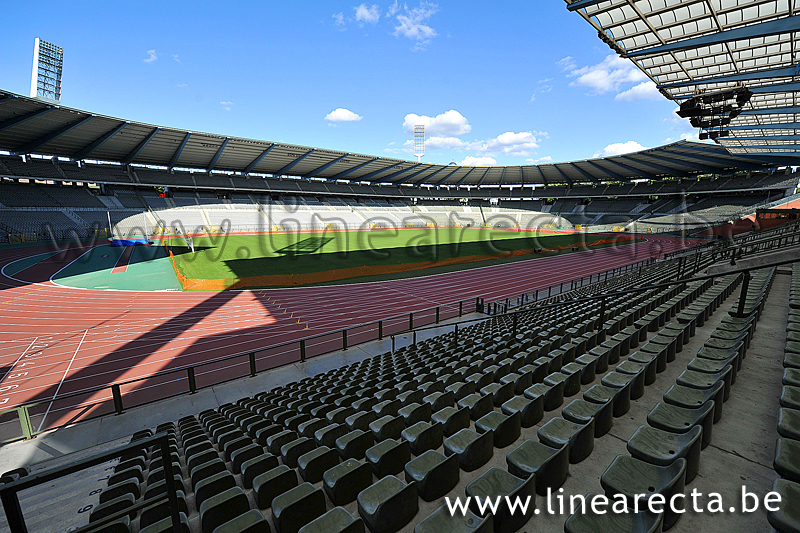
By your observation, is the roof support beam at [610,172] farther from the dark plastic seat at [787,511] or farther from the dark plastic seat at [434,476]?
the dark plastic seat at [434,476]

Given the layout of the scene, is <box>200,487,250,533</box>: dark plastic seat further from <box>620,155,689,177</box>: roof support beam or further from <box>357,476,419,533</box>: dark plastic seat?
<box>620,155,689,177</box>: roof support beam

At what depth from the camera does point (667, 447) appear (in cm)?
259

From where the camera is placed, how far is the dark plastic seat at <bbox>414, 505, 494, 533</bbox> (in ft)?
6.63

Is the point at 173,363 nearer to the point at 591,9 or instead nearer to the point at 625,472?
the point at 625,472

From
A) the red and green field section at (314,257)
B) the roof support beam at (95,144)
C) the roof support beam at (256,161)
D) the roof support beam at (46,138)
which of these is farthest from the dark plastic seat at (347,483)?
the roof support beam at (256,161)

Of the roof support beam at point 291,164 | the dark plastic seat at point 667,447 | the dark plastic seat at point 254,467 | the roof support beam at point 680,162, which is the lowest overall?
the dark plastic seat at point 254,467

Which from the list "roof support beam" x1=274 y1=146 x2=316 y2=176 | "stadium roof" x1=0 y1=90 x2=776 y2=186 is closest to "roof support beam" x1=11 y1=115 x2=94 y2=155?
"stadium roof" x1=0 y1=90 x2=776 y2=186

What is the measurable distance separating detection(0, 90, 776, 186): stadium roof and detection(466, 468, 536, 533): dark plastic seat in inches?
1778

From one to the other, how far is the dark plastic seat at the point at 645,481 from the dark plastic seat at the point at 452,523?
860 millimetres

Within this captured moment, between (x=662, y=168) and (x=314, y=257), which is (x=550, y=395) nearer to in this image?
(x=314, y=257)

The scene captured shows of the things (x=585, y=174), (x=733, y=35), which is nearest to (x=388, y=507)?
(x=733, y=35)

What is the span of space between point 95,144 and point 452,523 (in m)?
59.6

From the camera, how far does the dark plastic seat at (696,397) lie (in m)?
3.08

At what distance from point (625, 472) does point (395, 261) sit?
31040 millimetres
